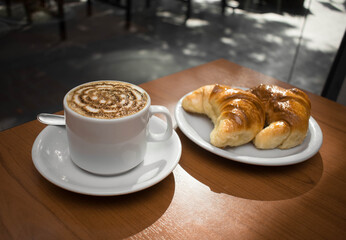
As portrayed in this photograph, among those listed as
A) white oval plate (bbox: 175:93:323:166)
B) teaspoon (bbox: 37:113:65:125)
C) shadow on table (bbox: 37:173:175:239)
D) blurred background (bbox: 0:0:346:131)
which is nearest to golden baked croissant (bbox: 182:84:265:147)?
white oval plate (bbox: 175:93:323:166)

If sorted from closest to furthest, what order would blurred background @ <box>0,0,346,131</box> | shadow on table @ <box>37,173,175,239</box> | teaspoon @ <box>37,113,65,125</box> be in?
shadow on table @ <box>37,173,175,239</box>, teaspoon @ <box>37,113,65,125</box>, blurred background @ <box>0,0,346,131</box>

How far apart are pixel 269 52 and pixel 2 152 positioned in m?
2.26

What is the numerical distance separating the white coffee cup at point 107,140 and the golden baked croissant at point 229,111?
0.52 feet

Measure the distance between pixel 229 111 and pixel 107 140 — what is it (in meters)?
0.26

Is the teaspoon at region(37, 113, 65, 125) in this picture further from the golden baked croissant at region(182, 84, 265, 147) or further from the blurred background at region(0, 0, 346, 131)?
the blurred background at region(0, 0, 346, 131)

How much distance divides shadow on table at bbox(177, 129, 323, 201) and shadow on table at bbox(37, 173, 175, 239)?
9 centimetres

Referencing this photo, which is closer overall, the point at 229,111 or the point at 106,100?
the point at 106,100

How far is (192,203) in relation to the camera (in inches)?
20.4

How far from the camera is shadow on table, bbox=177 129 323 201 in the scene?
0.55m

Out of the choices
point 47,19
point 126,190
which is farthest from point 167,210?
point 47,19

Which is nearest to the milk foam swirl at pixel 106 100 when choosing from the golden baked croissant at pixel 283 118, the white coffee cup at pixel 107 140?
the white coffee cup at pixel 107 140

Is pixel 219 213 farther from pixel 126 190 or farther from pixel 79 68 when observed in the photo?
pixel 79 68

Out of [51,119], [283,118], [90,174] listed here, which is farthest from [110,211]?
[283,118]

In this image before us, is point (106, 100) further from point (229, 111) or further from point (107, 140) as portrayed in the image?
point (229, 111)
